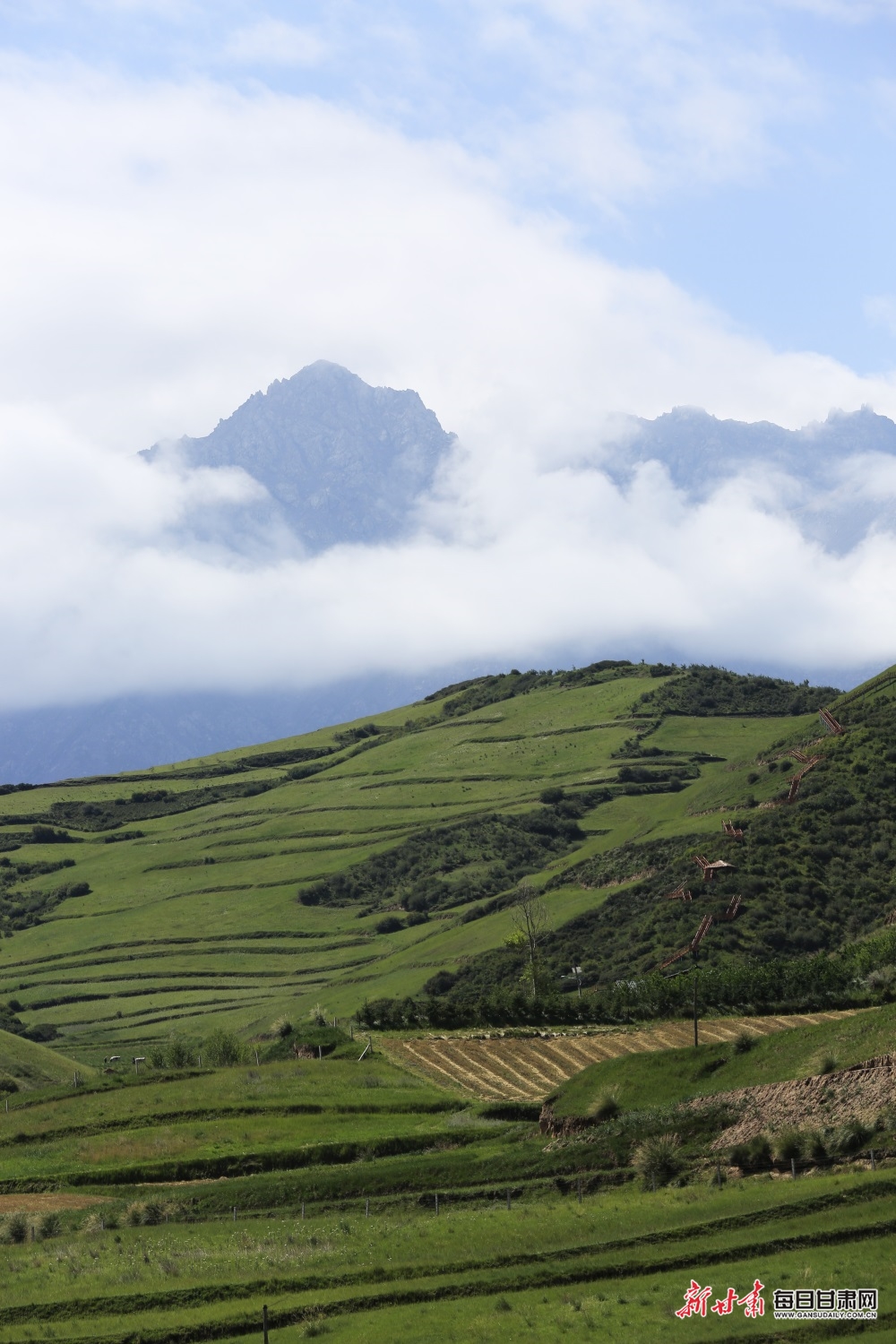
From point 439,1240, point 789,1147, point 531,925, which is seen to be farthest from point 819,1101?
point 531,925

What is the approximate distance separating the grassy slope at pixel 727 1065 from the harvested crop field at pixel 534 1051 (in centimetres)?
1341

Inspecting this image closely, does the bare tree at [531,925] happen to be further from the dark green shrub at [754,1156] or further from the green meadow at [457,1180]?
the dark green shrub at [754,1156]

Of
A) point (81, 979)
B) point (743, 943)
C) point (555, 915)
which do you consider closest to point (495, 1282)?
point (743, 943)

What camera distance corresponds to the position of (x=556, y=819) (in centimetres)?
19612

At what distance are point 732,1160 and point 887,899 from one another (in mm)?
65809

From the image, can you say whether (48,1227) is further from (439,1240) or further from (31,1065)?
(31,1065)

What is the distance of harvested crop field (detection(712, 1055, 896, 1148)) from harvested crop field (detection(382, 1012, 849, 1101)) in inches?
958

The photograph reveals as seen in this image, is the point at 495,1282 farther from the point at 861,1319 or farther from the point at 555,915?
the point at 555,915

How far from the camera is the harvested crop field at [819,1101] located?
4184 centimetres

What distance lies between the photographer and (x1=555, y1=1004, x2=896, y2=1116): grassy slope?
156 ft

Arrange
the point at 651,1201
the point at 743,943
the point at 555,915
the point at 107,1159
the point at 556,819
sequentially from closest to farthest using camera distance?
the point at 651,1201
the point at 107,1159
the point at 743,943
the point at 555,915
the point at 556,819

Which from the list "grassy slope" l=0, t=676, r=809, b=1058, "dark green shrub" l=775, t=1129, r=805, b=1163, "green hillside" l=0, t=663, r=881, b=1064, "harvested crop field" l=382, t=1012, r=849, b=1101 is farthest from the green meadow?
"grassy slope" l=0, t=676, r=809, b=1058

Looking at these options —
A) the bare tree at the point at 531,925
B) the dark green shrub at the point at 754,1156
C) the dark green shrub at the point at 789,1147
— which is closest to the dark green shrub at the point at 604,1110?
the dark green shrub at the point at 754,1156

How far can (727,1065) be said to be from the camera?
172 ft
